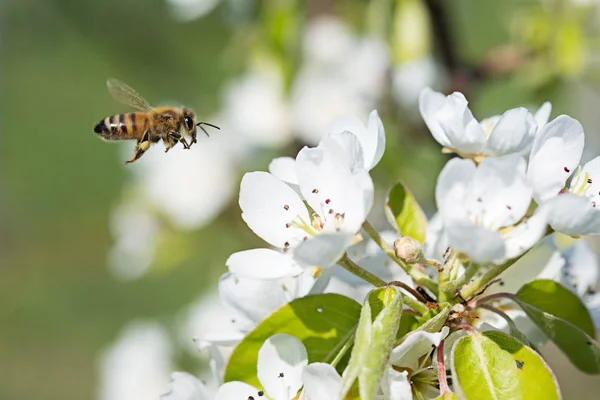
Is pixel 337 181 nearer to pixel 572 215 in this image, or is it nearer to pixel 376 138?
pixel 376 138

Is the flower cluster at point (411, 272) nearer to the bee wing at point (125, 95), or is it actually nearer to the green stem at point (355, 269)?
the green stem at point (355, 269)

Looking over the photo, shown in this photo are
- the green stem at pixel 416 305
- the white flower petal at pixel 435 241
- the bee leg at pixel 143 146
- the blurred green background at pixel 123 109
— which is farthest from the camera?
the blurred green background at pixel 123 109

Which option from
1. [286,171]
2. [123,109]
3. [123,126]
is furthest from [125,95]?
[123,109]

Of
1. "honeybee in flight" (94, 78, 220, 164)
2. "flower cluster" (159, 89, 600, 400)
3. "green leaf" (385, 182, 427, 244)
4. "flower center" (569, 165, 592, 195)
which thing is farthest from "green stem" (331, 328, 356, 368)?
"honeybee in flight" (94, 78, 220, 164)

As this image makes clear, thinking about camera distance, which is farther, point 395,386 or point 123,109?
point 123,109

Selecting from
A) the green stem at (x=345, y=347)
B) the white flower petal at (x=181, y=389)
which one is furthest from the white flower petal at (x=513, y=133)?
the white flower petal at (x=181, y=389)

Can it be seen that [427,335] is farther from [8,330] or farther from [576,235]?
[8,330]

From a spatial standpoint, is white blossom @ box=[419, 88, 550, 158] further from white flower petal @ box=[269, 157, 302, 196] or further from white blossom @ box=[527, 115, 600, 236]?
white flower petal @ box=[269, 157, 302, 196]
